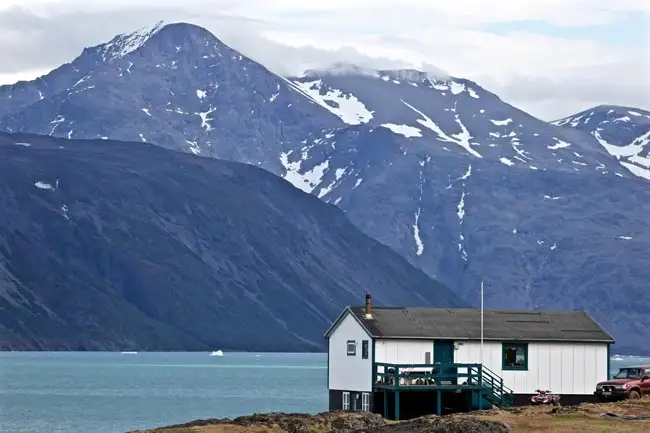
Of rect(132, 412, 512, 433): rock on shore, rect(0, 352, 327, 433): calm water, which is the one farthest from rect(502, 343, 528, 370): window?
rect(0, 352, 327, 433): calm water

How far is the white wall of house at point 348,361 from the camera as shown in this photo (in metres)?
70.4

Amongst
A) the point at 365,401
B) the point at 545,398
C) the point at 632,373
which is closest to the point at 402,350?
the point at 365,401

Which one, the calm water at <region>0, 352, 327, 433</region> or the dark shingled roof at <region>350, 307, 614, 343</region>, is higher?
the dark shingled roof at <region>350, 307, 614, 343</region>

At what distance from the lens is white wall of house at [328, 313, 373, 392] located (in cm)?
7038

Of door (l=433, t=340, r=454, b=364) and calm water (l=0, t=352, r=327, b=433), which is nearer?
door (l=433, t=340, r=454, b=364)

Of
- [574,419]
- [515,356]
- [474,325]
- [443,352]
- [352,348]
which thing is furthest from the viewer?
[474,325]

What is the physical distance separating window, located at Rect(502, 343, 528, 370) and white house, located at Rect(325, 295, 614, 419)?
46 millimetres

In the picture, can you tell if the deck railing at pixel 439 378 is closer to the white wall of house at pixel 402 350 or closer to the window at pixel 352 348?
the white wall of house at pixel 402 350

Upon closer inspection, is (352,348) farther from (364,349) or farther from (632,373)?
(632,373)

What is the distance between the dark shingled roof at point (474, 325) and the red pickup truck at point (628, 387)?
4.71 meters

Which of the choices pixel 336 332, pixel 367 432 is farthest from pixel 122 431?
pixel 367 432

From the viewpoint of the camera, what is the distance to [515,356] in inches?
2857

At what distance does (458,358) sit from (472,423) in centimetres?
2692

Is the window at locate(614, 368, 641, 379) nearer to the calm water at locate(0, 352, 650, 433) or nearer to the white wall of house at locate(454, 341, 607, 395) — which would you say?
the white wall of house at locate(454, 341, 607, 395)
